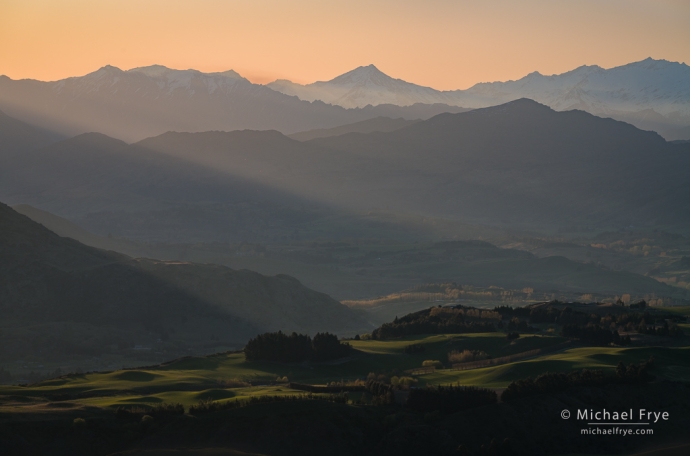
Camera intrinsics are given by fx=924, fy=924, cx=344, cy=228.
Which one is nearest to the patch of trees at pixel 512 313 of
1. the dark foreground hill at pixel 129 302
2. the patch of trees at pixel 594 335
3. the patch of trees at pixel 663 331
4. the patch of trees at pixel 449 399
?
the patch of trees at pixel 594 335

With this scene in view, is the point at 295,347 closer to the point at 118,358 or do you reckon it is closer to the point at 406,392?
the point at 406,392

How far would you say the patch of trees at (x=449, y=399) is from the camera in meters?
39.9

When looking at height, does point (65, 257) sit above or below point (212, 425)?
above

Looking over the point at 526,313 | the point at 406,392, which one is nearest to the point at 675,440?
the point at 406,392

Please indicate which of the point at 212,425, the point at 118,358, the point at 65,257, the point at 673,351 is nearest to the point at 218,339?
the point at 118,358

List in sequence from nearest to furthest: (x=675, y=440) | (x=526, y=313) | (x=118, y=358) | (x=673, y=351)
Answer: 1. (x=675, y=440)
2. (x=673, y=351)
3. (x=526, y=313)
4. (x=118, y=358)

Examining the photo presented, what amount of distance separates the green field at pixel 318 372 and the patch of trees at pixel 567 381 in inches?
124

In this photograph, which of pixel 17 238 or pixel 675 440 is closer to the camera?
pixel 675 440

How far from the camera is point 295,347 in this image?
211 feet

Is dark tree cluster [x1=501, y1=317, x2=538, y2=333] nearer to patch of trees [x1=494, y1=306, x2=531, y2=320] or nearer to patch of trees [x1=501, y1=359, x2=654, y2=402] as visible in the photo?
patch of trees [x1=494, y1=306, x2=531, y2=320]

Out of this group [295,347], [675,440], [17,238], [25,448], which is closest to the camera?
[25,448]

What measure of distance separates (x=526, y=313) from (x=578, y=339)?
19688 mm

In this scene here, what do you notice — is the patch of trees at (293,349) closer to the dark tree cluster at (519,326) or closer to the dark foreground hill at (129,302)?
the dark tree cluster at (519,326)

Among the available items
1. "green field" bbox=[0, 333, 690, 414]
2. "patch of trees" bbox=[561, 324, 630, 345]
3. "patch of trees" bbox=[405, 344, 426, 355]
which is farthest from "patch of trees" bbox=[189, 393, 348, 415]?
"patch of trees" bbox=[561, 324, 630, 345]
